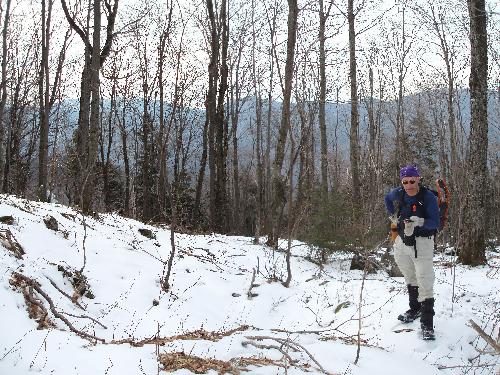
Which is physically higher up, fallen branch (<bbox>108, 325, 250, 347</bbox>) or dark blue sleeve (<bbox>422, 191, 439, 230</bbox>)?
dark blue sleeve (<bbox>422, 191, 439, 230</bbox>)

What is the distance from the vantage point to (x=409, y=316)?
5160mm

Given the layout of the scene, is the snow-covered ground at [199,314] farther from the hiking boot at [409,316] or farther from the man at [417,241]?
the man at [417,241]

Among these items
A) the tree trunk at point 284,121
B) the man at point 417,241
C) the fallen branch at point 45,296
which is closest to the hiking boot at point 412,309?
the man at point 417,241

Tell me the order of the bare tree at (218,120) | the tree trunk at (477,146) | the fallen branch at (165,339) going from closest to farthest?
1. the fallen branch at (165,339)
2. the tree trunk at (477,146)
3. the bare tree at (218,120)

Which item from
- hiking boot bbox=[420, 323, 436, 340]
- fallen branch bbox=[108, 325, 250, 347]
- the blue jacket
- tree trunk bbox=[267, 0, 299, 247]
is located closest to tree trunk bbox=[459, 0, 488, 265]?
tree trunk bbox=[267, 0, 299, 247]

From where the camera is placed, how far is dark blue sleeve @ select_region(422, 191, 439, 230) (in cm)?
493

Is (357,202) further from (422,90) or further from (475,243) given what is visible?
(422,90)

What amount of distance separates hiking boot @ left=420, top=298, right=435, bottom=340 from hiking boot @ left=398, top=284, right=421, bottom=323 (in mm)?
284

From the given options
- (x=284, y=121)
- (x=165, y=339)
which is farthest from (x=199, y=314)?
(x=284, y=121)

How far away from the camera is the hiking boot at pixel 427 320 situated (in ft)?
15.6

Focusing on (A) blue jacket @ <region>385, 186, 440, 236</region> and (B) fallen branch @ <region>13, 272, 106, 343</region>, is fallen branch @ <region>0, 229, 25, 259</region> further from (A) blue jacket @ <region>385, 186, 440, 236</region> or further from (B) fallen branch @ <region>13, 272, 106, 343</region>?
(A) blue jacket @ <region>385, 186, 440, 236</region>

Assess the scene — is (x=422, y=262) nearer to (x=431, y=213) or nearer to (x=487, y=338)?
(x=431, y=213)

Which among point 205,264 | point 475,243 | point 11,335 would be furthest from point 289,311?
point 475,243

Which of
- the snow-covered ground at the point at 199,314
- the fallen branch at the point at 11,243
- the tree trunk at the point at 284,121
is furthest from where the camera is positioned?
the tree trunk at the point at 284,121
